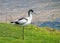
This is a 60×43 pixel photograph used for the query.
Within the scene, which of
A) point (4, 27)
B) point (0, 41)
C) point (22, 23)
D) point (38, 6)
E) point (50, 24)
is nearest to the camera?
point (0, 41)

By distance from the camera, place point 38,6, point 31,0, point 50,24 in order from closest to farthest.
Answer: point 50,24
point 38,6
point 31,0

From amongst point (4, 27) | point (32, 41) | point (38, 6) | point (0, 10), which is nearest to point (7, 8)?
point (0, 10)

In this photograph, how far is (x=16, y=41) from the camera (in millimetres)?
15164

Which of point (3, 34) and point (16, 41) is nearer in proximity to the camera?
point (16, 41)

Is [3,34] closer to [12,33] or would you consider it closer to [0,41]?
[12,33]

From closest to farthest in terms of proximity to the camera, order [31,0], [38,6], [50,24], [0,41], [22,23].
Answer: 1. [0,41]
2. [22,23]
3. [50,24]
4. [38,6]
5. [31,0]

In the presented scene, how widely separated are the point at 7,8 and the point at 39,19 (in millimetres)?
2726

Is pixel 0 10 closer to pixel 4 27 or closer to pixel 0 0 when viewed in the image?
pixel 0 0

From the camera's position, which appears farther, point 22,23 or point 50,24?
point 50,24

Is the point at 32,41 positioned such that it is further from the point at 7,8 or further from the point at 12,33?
the point at 7,8

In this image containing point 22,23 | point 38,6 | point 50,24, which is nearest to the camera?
point 22,23

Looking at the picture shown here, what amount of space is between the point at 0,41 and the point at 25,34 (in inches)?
87.9

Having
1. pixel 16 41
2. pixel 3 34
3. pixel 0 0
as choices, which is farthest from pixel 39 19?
pixel 16 41

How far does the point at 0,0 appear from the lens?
2553 cm
